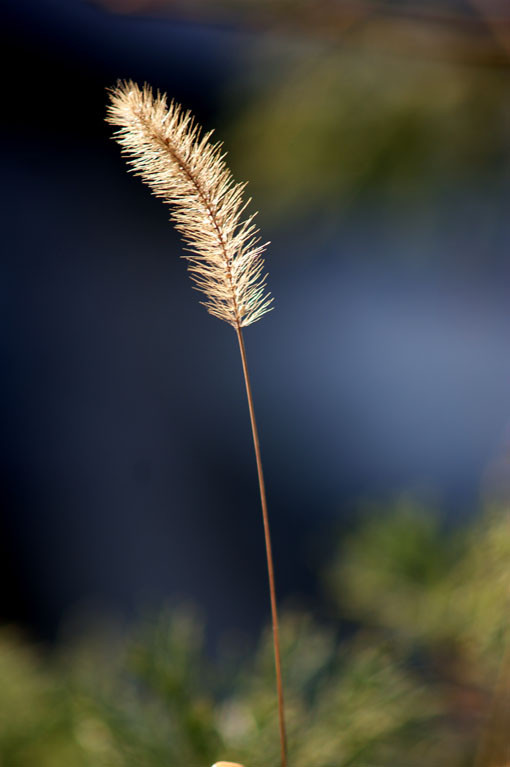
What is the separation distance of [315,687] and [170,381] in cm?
85

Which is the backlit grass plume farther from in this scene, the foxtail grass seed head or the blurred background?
the blurred background

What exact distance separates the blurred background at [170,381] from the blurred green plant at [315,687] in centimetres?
51

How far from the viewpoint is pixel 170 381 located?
1170mm

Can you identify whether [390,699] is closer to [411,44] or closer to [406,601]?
[406,601]

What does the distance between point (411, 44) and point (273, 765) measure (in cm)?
42

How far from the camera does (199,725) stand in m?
0.32

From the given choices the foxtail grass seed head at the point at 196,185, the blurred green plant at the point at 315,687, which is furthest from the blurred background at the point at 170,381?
the foxtail grass seed head at the point at 196,185

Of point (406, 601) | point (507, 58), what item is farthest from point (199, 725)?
point (507, 58)

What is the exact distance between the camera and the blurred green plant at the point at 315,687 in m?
0.32

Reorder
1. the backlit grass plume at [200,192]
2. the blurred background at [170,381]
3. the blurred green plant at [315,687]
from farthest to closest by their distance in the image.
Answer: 1. the blurred background at [170,381]
2. the blurred green plant at [315,687]
3. the backlit grass plume at [200,192]

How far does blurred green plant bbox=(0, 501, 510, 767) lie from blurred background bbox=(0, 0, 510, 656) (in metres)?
0.51

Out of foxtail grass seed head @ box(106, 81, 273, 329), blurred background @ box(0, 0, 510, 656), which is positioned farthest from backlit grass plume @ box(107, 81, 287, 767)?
blurred background @ box(0, 0, 510, 656)

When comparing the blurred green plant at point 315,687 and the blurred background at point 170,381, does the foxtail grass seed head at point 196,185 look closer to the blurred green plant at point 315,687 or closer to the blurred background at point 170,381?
the blurred green plant at point 315,687

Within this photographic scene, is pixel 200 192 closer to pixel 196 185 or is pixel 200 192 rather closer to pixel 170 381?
pixel 196 185
